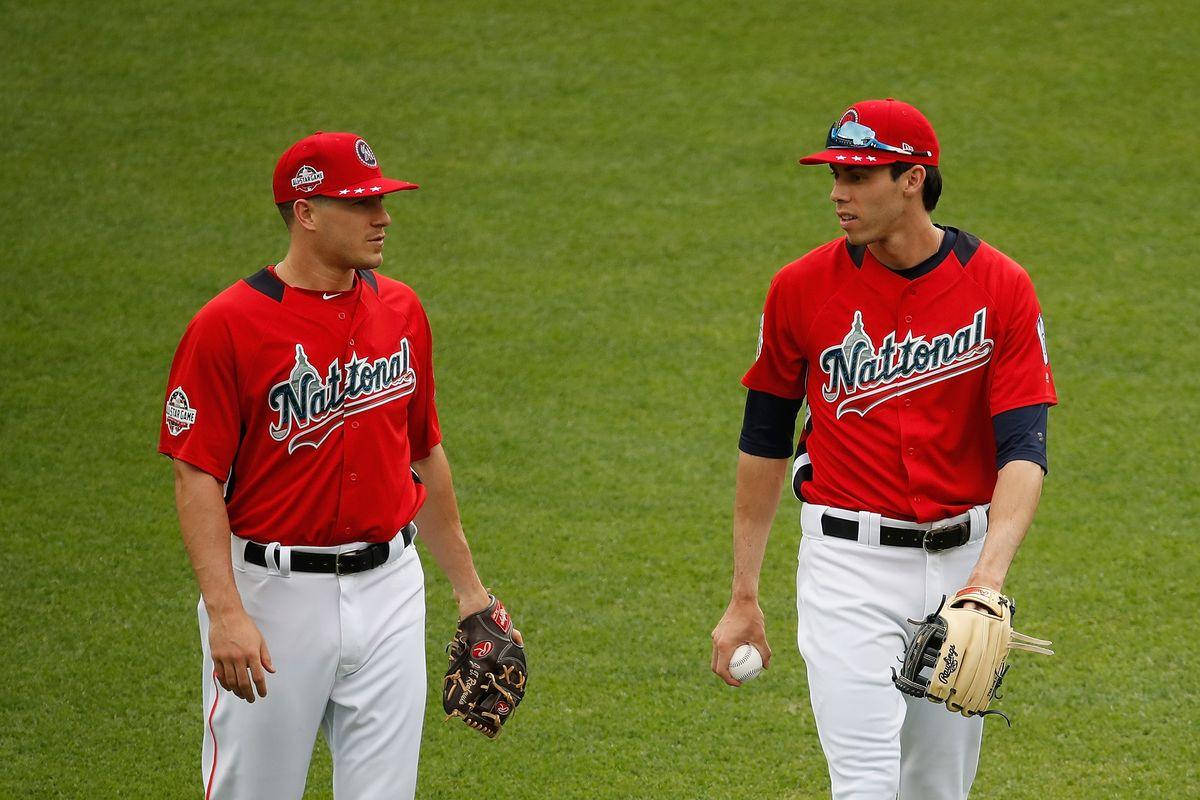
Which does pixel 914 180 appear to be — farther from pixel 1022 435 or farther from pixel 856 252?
pixel 1022 435

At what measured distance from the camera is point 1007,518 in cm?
307

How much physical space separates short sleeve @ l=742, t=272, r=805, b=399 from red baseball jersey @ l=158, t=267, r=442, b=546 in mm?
842

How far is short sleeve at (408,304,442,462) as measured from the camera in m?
3.44

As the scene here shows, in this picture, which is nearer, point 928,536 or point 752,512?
point 928,536

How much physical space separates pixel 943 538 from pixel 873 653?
30cm

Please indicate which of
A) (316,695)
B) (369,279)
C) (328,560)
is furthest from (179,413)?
(316,695)

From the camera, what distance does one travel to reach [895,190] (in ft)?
10.7

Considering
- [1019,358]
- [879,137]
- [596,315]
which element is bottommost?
[596,315]

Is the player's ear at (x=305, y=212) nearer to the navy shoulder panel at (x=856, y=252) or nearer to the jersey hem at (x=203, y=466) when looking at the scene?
the jersey hem at (x=203, y=466)

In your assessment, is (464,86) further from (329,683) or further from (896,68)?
(329,683)

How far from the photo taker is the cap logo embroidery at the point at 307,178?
10.5 feet

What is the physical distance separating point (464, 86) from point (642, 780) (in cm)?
710

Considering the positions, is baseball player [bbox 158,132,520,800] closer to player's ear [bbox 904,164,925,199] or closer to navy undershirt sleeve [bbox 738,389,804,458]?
navy undershirt sleeve [bbox 738,389,804,458]

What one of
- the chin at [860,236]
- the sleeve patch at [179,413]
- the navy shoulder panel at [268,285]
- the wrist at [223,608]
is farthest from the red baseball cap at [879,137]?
the wrist at [223,608]
